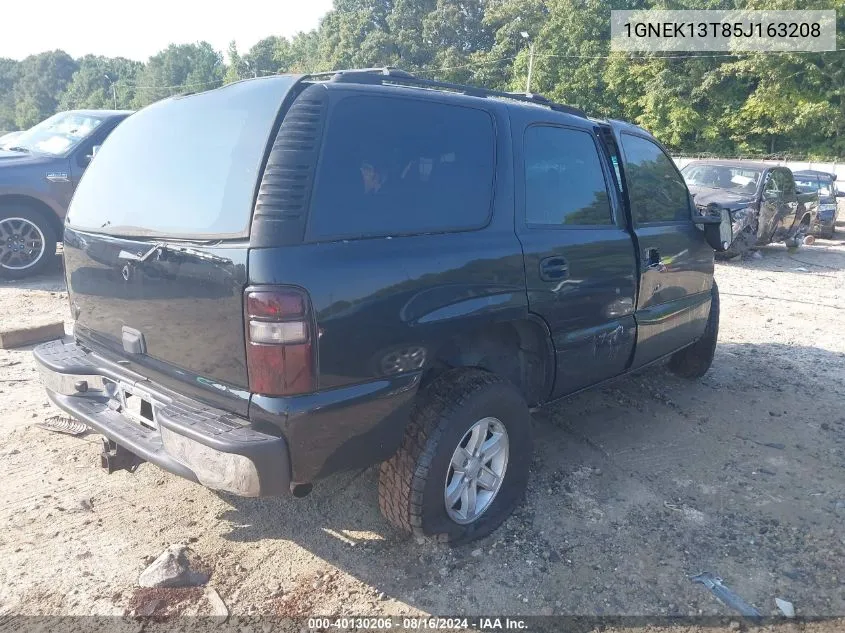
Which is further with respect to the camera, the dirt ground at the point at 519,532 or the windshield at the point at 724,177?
the windshield at the point at 724,177

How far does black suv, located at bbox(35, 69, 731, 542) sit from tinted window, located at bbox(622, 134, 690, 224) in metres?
0.39

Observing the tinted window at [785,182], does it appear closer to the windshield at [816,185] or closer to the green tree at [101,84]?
the windshield at [816,185]

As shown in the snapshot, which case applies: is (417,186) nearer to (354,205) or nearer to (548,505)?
(354,205)

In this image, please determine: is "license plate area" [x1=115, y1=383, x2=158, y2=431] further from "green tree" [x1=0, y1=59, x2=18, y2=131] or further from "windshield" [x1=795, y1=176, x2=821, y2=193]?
"green tree" [x1=0, y1=59, x2=18, y2=131]

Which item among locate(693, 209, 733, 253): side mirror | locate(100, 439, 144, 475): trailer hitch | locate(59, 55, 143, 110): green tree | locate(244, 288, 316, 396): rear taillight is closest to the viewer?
locate(244, 288, 316, 396): rear taillight

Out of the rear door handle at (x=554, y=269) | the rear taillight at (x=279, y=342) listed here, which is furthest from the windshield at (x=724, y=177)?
the rear taillight at (x=279, y=342)

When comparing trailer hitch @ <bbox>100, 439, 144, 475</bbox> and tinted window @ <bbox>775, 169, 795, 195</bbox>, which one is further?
tinted window @ <bbox>775, 169, 795, 195</bbox>

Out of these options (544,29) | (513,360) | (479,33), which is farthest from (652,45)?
(513,360)

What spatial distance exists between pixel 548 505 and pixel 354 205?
1869 millimetres

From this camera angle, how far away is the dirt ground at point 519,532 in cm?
253

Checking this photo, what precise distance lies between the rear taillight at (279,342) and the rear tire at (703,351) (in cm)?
358

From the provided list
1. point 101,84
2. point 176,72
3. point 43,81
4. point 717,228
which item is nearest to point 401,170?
point 717,228

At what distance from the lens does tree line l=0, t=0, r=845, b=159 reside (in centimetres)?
3216

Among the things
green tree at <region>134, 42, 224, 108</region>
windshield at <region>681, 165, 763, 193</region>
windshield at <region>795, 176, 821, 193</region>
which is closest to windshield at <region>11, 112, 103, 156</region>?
windshield at <region>681, 165, 763, 193</region>
